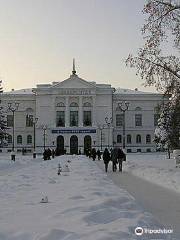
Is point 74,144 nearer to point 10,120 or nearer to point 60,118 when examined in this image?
point 60,118

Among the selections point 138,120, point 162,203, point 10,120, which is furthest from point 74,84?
point 162,203

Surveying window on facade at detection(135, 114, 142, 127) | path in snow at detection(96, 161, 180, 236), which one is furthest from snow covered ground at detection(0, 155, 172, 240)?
window on facade at detection(135, 114, 142, 127)

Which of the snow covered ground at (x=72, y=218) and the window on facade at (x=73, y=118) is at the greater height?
the window on facade at (x=73, y=118)

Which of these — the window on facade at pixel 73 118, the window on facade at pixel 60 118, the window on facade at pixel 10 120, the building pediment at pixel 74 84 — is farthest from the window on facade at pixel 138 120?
the window on facade at pixel 10 120

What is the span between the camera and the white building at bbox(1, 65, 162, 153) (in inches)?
Answer: 4250

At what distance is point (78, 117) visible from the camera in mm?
109625

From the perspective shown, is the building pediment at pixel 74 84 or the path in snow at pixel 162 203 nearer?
the path in snow at pixel 162 203

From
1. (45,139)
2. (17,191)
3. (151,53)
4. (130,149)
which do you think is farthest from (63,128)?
(17,191)

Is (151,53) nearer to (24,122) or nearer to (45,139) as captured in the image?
(45,139)

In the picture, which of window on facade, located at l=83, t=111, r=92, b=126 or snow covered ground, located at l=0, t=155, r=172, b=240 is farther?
window on facade, located at l=83, t=111, r=92, b=126

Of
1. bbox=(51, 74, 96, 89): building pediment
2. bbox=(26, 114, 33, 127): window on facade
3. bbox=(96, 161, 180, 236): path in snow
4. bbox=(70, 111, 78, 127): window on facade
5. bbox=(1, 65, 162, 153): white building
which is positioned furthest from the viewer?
bbox=(26, 114, 33, 127): window on facade

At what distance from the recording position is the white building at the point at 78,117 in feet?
354

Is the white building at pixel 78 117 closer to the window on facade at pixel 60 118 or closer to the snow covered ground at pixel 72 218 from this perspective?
the window on facade at pixel 60 118

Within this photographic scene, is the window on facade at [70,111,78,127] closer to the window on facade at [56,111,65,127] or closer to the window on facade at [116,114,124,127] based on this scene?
the window on facade at [56,111,65,127]
